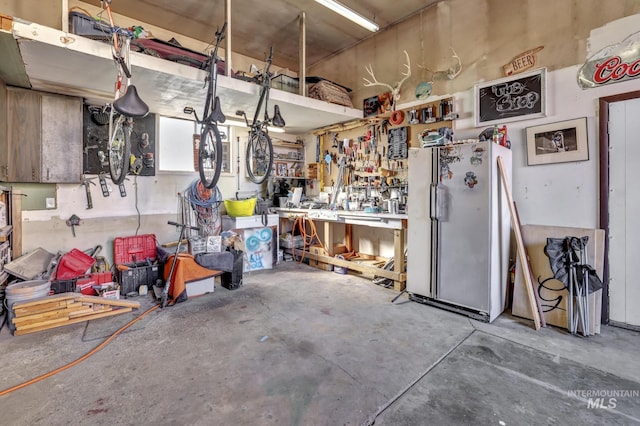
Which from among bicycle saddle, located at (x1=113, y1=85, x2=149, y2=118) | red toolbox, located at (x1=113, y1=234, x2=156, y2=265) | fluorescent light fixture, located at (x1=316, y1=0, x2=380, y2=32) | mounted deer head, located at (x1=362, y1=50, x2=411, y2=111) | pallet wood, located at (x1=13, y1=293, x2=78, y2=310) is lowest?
pallet wood, located at (x1=13, y1=293, x2=78, y2=310)

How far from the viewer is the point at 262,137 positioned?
4.37m

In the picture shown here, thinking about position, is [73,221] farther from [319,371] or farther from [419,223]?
[419,223]

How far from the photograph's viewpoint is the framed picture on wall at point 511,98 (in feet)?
10.9

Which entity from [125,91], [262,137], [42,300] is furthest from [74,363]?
[262,137]

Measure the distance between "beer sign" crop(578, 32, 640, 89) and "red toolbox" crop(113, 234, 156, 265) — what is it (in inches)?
232

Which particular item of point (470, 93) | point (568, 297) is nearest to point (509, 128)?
point (470, 93)

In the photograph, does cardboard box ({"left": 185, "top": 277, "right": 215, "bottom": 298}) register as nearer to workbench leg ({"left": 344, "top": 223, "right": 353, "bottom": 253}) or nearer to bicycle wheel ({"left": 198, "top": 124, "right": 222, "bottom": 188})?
bicycle wheel ({"left": 198, "top": 124, "right": 222, "bottom": 188})

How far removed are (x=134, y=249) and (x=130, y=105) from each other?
260 centimetres

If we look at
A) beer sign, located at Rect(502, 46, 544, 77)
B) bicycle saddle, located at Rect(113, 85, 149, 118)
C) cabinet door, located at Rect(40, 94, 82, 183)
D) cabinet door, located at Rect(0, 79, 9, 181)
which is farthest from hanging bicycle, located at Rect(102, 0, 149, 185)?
beer sign, located at Rect(502, 46, 544, 77)

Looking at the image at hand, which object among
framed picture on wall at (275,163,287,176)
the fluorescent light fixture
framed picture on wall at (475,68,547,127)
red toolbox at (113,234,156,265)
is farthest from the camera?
framed picture on wall at (275,163,287,176)

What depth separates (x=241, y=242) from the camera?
4.83 m

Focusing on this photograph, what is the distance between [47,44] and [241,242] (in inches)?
125

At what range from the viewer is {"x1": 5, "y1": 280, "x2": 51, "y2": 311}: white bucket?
290 centimetres

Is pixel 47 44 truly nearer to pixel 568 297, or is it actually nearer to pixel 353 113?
pixel 353 113
